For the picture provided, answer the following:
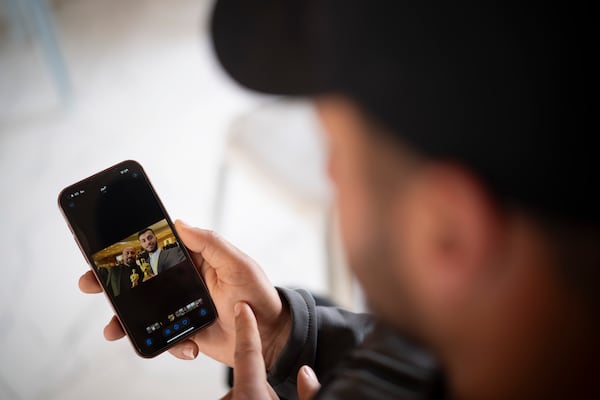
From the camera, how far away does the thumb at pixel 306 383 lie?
1.74ft

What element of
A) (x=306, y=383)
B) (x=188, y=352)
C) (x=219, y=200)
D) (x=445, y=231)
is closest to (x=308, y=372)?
(x=306, y=383)

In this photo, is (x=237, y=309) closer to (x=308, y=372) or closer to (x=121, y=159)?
(x=308, y=372)

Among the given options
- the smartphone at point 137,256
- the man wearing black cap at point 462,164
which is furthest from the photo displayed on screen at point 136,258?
the man wearing black cap at point 462,164

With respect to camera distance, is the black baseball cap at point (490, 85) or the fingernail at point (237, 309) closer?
the black baseball cap at point (490, 85)

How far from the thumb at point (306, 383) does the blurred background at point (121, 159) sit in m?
0.21

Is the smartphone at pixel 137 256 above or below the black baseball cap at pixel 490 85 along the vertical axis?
below

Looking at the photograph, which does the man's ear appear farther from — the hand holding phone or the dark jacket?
the hand holding phone

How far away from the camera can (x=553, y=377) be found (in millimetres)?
347

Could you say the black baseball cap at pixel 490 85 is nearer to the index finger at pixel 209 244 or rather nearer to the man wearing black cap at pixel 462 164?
the man wearing black cap at pixel 462 164

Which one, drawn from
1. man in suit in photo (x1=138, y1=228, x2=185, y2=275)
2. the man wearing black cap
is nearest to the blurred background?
man in suit in photo (x1=138, y1=228, x2=185, y2=275)

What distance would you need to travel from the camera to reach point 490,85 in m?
0.27

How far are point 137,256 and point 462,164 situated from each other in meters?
0.35

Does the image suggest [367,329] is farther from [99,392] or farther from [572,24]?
[99,392]

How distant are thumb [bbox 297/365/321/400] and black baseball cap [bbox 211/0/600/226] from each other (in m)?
0.31
